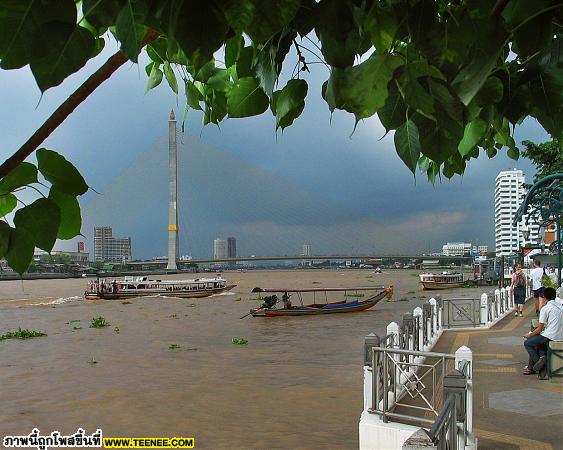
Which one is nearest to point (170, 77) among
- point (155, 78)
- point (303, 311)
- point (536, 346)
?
point (155, 78)

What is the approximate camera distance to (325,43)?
100 centimetres

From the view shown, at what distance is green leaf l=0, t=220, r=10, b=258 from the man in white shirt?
363 inches

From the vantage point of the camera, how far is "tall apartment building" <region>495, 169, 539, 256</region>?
6850 centimetres

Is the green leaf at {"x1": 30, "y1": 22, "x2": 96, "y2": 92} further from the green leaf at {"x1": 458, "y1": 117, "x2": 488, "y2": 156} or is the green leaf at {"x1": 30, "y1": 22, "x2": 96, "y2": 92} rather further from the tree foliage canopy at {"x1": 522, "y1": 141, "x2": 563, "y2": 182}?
the tree foliage canopy at {"x1": 522, "y1": 141, "x2": 563, "y2": 182}

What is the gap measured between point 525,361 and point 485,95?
36.6ft

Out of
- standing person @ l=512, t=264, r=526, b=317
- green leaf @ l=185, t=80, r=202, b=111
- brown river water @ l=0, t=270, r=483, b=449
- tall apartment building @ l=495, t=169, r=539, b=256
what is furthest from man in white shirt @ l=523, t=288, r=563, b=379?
tall apartment building @ l=495, t=169, r=539, b=256

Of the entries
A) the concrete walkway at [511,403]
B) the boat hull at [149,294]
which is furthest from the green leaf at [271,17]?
the boat hull at [149,294]

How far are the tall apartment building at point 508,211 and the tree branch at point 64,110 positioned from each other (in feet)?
184

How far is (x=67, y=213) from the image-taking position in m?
1.04

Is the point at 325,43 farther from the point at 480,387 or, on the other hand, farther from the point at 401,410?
the point at 480,387

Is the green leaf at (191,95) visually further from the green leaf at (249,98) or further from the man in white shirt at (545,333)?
the man in white shirt at (545,333)

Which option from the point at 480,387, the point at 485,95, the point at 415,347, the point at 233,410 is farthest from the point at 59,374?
the point at 485,95

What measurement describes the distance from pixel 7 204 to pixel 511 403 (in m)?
8.37

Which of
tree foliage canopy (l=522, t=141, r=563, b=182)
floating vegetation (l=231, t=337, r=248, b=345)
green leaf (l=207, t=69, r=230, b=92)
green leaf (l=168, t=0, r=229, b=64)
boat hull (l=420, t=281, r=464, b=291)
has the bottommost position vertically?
boat hull (l=420, t=281, r=464, b=291)
